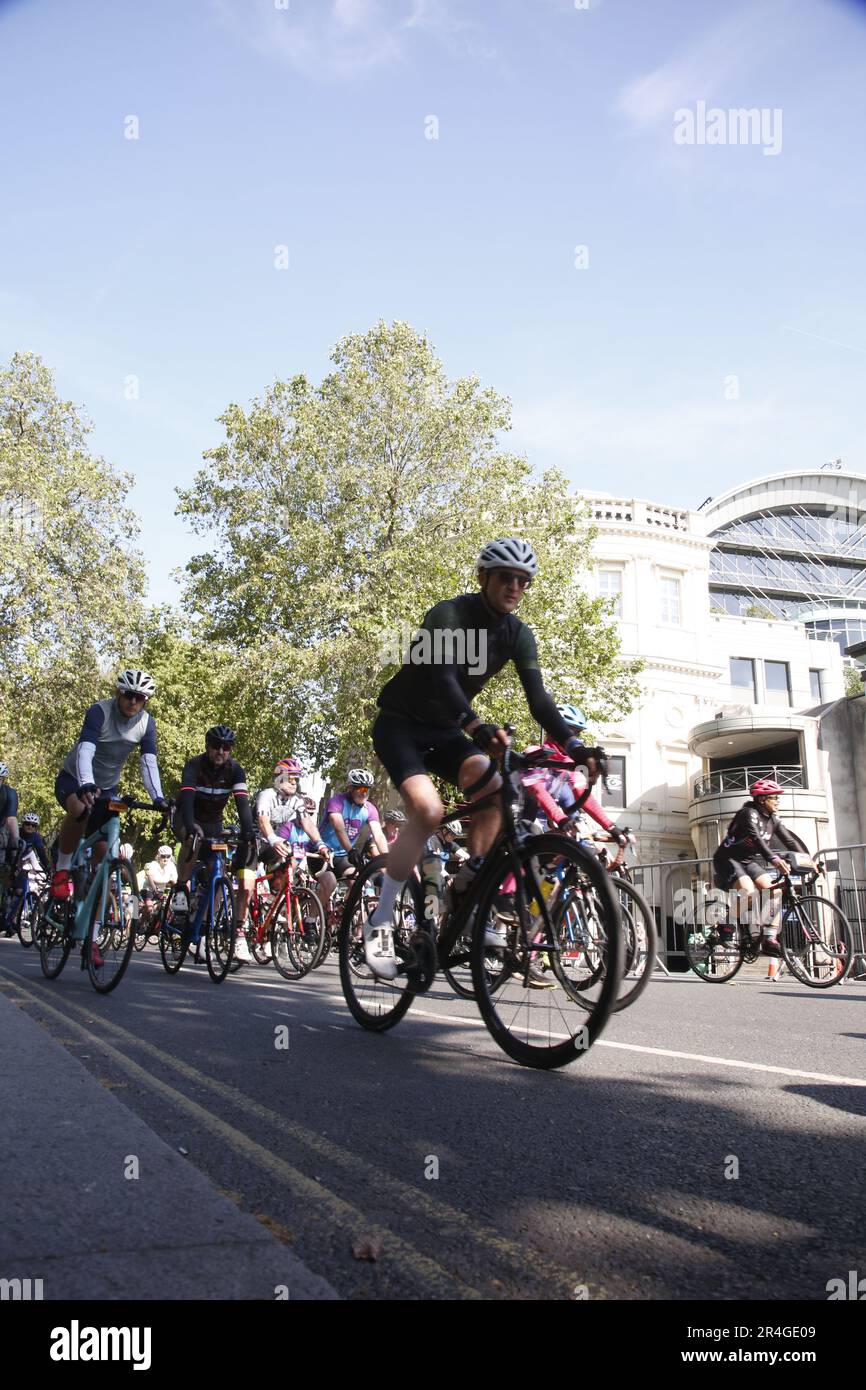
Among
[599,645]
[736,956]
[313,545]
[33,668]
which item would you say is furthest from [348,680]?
[736,956]

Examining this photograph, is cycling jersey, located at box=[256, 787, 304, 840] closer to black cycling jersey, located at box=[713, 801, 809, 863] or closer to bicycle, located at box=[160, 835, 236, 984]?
bicycle, located at box=[160, 835, 236, 984]

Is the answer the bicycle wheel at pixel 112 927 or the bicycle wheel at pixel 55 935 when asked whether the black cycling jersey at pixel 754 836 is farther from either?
the bicycle wheel at pixel 55 935

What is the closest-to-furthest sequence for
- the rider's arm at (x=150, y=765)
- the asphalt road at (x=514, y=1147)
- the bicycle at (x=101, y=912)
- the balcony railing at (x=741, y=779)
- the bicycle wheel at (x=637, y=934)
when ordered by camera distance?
the asphalt road at (x=514, y=1147)
the bicycle wheel at (x=637, y=934)
the bicycle at (x=101, y=912)
the rider's arm at (x=150, y=765)
the balcony railing at (x=741, y=779)

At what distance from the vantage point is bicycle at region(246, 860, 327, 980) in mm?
9367

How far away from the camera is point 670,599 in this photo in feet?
135

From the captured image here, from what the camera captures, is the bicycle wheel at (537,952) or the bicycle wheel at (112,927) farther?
the bicycle wheel at (112,927)

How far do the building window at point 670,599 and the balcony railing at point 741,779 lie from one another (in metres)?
7.14

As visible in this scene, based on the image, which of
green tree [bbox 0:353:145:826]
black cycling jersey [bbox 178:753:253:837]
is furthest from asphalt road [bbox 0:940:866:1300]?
green tree [bbox 0:353:145:826]

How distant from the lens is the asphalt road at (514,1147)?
2.15m

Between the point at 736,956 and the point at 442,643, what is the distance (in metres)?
8.12

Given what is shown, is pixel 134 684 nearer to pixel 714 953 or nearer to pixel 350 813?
pixel 350 813
